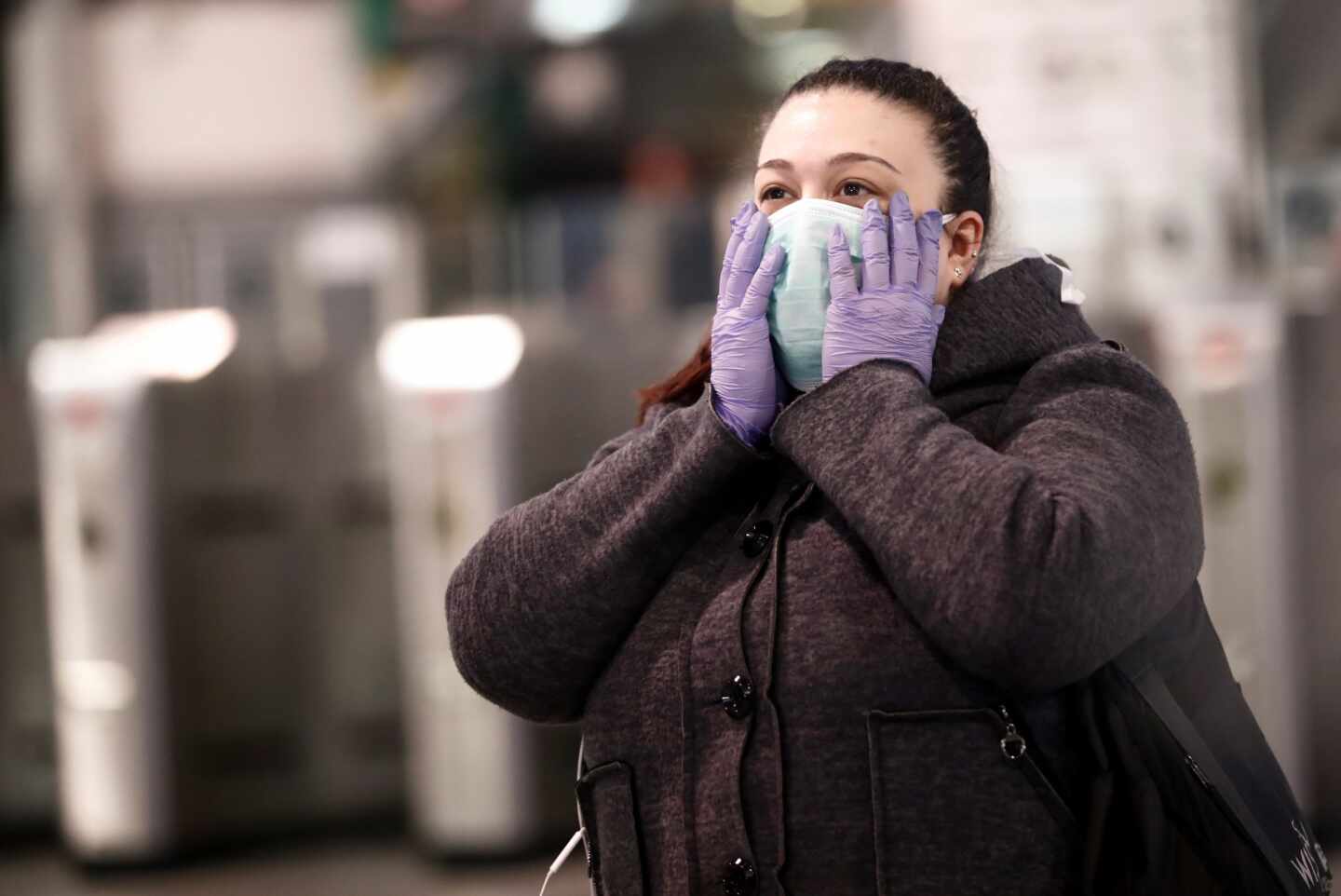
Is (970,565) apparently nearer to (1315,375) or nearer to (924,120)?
(924,120)

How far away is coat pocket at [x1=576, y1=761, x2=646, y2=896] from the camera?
1.49 meters

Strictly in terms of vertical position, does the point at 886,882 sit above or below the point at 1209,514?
above

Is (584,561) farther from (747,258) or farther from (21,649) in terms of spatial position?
(21,649)

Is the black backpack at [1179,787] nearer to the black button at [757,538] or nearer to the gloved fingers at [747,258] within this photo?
the black button at [757,538]

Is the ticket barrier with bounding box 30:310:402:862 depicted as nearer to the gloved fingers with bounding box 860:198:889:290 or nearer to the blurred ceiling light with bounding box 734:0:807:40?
the blurred ceiling light with bounding box 734:0:807:40

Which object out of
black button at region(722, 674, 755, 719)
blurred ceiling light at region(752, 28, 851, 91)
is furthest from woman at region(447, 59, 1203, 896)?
blurred ceiling light at region(752, 28, 851, 91)

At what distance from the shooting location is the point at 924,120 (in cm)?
153

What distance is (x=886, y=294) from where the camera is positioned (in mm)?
1420

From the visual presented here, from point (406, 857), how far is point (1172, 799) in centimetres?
415

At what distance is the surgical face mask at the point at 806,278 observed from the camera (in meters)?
1.45

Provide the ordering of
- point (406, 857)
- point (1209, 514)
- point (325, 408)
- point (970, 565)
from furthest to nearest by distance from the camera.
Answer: point (325, 408), point (406, 857), point (1209, 514), point (970, 565)

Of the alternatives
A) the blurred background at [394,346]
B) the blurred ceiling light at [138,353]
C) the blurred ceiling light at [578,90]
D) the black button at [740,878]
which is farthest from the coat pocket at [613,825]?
the blurred ceiling light at [578,90]

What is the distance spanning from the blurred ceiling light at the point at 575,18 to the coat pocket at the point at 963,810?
5762 mm

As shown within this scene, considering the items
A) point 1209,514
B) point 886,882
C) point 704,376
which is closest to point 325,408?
point 1209,514
